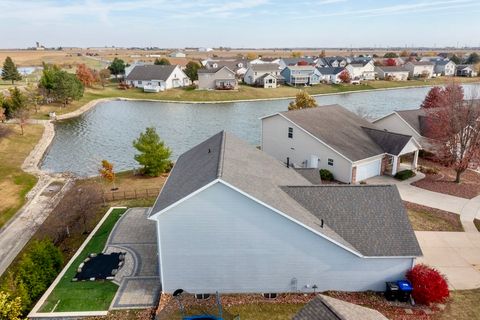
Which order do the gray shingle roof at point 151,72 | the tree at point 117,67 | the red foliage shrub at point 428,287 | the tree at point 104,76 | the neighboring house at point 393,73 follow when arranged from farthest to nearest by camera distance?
the neighboring house at point 393,73 → the tree at point 117,67 → the tree at point 104,76 → the gray shingle roof at point 151,72 → the red foliage shrub at point 428,287

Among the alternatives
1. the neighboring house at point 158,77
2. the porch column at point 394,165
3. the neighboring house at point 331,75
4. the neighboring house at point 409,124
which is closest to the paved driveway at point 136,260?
the porch column at point 394,165

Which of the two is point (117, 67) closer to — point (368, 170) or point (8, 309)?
point (368, 170)

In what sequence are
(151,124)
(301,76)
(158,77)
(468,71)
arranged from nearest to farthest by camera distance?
1. (151,124)
2. (158,77)
3. (301,76)
4. (468,71)

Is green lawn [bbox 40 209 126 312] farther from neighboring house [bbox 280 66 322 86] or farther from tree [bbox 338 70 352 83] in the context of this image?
tree [bbox 338 70 352 83]

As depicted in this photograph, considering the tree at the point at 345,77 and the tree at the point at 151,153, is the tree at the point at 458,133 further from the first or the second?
the tree at the point at 345,77

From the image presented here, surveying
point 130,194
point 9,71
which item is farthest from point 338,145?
point 9,71

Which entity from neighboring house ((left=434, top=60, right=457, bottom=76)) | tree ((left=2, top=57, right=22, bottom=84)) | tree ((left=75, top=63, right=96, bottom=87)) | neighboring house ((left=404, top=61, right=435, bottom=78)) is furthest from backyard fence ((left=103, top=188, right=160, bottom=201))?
neighboring house ((left=434, top=60, right=457, bottom=76))

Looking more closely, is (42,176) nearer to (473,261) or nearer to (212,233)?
(212,233)
